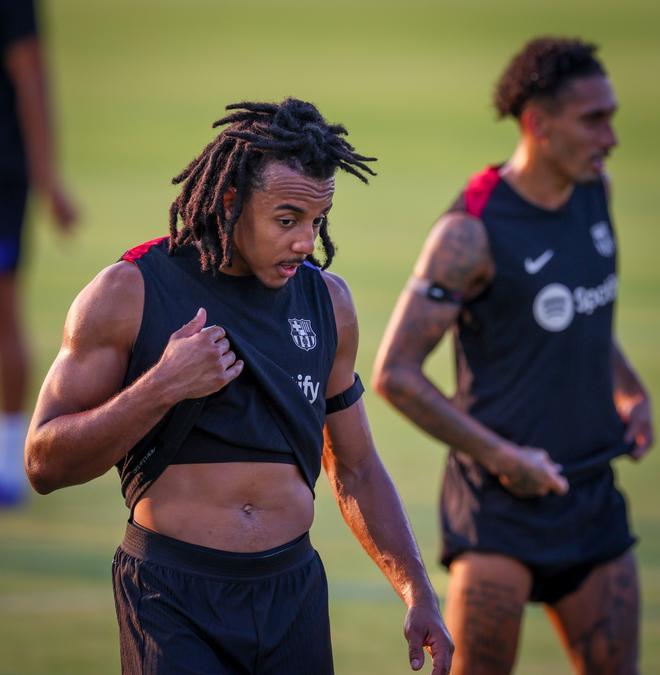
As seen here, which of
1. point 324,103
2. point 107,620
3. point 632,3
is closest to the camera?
point 107,620

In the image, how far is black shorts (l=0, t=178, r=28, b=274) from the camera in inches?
382

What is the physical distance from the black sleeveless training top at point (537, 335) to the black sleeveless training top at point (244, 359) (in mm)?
1433

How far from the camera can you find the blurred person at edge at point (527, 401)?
6066 millimetres

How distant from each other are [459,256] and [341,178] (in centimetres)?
1820

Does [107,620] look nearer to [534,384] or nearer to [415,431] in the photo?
[534,384]

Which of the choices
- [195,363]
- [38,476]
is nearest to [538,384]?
[195,363]

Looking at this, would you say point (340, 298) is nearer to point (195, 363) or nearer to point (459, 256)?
point (195, 363)

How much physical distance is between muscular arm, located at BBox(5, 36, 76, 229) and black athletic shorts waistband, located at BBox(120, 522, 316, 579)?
17.6ft

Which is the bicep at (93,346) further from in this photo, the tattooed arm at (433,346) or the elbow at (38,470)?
the tattooed arm at (433,346)

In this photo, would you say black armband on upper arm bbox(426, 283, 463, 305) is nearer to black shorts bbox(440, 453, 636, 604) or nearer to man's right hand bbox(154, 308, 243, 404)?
black shorts bbox(440, 453, 636, 604)

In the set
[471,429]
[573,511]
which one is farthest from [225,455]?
[573,511]

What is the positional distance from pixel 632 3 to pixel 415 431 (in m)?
32.8

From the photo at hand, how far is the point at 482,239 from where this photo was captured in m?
6.17

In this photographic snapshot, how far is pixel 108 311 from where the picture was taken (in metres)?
4.55
